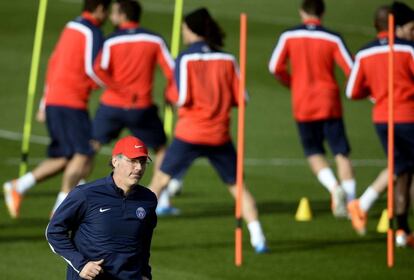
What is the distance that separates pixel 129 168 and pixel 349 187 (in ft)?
26.7

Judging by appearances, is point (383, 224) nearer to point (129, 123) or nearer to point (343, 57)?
point (343, 57)

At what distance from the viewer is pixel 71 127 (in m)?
18.7

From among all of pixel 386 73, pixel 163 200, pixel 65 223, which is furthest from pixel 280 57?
pixel 65 223

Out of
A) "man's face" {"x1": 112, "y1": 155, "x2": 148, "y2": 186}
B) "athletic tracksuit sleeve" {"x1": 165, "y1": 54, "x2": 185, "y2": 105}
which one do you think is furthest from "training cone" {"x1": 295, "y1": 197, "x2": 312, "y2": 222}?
"man's face" {"x1": 112, "y1": 155, "x2": 148, "y2": 186}

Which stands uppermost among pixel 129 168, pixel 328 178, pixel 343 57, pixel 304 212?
pixel 129 168

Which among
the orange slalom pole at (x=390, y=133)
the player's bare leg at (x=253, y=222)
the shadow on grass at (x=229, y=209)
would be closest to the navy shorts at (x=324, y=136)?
the shadow on grass at (x=229, y=209)

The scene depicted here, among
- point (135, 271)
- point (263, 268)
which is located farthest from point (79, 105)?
point (135, 271)

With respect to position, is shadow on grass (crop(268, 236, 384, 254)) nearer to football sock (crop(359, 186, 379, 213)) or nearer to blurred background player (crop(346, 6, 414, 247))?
football sock (crop(359, 186, 379, 213))

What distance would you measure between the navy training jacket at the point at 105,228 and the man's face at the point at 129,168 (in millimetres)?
118

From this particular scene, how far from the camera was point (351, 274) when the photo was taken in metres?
15.9

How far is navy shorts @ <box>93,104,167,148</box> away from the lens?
18953 millimetres

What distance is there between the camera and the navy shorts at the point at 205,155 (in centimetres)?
1712

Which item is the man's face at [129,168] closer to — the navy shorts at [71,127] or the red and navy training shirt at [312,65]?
the navy shorts at [71,127]

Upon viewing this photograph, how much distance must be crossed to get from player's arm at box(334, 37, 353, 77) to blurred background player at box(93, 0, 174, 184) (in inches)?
83.7
